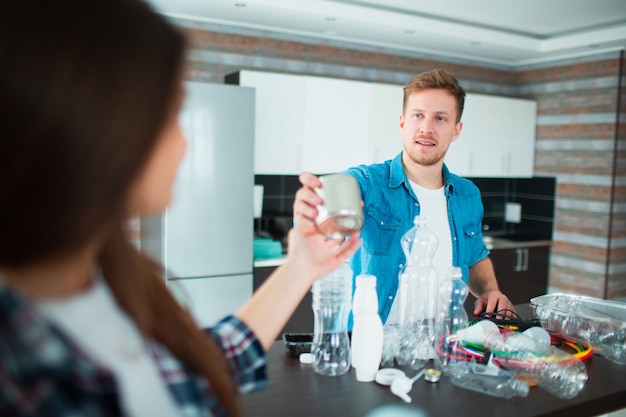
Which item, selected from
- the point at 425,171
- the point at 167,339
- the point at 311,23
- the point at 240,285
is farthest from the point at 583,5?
the point at 167,339

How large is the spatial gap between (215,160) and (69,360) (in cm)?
287

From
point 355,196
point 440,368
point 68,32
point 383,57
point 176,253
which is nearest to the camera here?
point 68,32

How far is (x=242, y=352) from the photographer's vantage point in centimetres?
96

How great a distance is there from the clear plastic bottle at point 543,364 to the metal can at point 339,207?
0.54 meters

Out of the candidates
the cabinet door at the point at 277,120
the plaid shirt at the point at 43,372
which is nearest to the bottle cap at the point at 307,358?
the plaid shirt at the point at 43,372

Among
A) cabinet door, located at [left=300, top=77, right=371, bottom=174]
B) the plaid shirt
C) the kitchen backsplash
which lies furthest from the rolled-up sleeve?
the kitchen backsplash

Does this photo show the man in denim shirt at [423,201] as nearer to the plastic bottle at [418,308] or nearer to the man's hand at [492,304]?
the man's hand at [492,304]

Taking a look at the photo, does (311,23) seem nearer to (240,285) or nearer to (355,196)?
(240,285)

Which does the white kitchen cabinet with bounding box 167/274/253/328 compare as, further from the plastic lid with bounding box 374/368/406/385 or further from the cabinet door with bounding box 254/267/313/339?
the plastic lid with bounding box 374/368/406/385

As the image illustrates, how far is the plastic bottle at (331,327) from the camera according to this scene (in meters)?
1.34

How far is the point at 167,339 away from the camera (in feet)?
2.57

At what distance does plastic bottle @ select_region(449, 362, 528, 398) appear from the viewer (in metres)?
1.26

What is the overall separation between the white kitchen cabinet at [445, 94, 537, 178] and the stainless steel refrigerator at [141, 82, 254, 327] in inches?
73.6

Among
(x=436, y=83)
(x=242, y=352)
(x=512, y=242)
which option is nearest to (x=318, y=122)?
(x=436, y=83)
